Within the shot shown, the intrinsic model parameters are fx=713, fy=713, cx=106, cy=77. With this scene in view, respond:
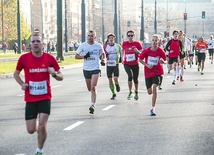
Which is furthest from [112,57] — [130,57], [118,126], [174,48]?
[174,48]

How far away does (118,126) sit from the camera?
13.0 metres

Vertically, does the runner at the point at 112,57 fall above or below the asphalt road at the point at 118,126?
above

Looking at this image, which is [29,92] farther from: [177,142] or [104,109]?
[104,109]

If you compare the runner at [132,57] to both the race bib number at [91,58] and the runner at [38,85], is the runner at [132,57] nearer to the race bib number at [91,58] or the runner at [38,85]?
the race bib number at [91,58]

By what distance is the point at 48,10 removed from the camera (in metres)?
154

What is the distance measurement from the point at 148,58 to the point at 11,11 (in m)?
89.3

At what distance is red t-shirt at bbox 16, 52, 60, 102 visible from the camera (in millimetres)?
9359

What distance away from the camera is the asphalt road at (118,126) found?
33.7 ft

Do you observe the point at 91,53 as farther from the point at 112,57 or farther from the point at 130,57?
the point at 112,57

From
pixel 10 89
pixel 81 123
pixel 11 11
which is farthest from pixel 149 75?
pixel 11 11

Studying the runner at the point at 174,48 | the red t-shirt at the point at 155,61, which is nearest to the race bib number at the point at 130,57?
the red t-shirt at the point at 155,61

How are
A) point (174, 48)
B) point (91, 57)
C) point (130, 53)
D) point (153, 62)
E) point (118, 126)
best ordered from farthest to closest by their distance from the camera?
1. point (174, 48)
2. point (130, 53)
3. point (91, 57)
4. point (153, 62)
5. point (118, 126)

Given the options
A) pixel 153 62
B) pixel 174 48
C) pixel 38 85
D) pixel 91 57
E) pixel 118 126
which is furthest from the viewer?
pixel 174 48

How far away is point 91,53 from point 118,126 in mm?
3166
